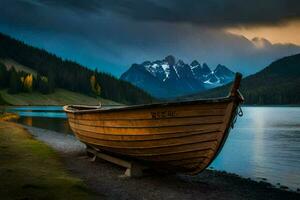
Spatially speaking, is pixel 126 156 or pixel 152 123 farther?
pixel 126 156

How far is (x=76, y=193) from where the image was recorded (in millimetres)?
12984

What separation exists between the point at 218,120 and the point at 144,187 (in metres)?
3.91

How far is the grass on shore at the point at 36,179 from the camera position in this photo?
12534 millimetres

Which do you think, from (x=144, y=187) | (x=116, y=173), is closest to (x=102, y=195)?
(x=144, y=187)

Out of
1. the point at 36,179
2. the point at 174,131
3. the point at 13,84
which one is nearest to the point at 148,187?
the point at 174,131

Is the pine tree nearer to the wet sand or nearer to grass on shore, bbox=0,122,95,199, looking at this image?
grass on shore, bbox=0,122,95,199

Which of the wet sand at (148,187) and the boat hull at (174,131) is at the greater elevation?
the boat hull at (174,131)

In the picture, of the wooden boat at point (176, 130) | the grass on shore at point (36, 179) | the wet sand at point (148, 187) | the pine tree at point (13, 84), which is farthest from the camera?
the pine tree at point (13, 84)

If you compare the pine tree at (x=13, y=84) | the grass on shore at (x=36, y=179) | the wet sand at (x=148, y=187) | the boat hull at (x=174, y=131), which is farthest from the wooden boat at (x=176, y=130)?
the pine tree at (x=13, y=84)

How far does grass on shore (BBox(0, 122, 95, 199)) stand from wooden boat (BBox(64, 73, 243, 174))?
8.90 ft

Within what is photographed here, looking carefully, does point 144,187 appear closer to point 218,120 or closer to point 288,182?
point 218,120

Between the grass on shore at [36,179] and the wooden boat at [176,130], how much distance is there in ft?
8.90

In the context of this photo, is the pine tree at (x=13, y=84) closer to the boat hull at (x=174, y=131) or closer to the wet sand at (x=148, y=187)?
the wet sand at (x=148, y=187)

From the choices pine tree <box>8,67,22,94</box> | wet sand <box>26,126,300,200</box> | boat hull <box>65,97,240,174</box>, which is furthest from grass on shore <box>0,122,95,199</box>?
pine tree <box>8,67,22,94</box>
